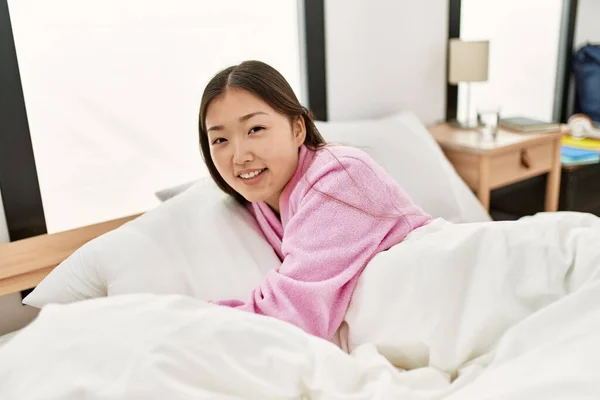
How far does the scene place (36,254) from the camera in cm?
140

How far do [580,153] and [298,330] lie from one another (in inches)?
76.6

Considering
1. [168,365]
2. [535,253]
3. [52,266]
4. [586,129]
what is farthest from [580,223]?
[586,129]

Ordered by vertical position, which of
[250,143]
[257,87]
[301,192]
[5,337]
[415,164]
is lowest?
[5,337]

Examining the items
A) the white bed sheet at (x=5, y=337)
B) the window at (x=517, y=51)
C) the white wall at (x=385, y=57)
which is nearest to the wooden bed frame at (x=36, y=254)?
the white bed sheet at (x=5, y=337)

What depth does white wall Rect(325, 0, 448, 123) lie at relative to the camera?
209cm

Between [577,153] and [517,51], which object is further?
[517,51]

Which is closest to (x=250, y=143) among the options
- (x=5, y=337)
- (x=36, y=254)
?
(x=36, y=254)

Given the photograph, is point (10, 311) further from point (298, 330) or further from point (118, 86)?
point (298, 330)

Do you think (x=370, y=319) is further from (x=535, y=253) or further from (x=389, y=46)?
(x=389, y=46)

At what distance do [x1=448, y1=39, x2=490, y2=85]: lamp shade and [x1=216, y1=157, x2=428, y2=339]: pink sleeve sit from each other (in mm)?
1231

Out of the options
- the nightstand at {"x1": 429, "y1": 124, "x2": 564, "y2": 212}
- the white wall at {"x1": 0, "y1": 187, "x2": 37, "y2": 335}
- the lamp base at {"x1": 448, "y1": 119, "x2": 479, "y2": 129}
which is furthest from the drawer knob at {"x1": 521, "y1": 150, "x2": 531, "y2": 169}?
the white wall at {"x1": 0, "y1": 187, "x2": 37, "y2": 335}

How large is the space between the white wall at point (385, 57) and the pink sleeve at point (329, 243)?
0.97 meters

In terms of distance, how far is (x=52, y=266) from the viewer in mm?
1347

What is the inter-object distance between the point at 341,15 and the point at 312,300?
1.30 metres
